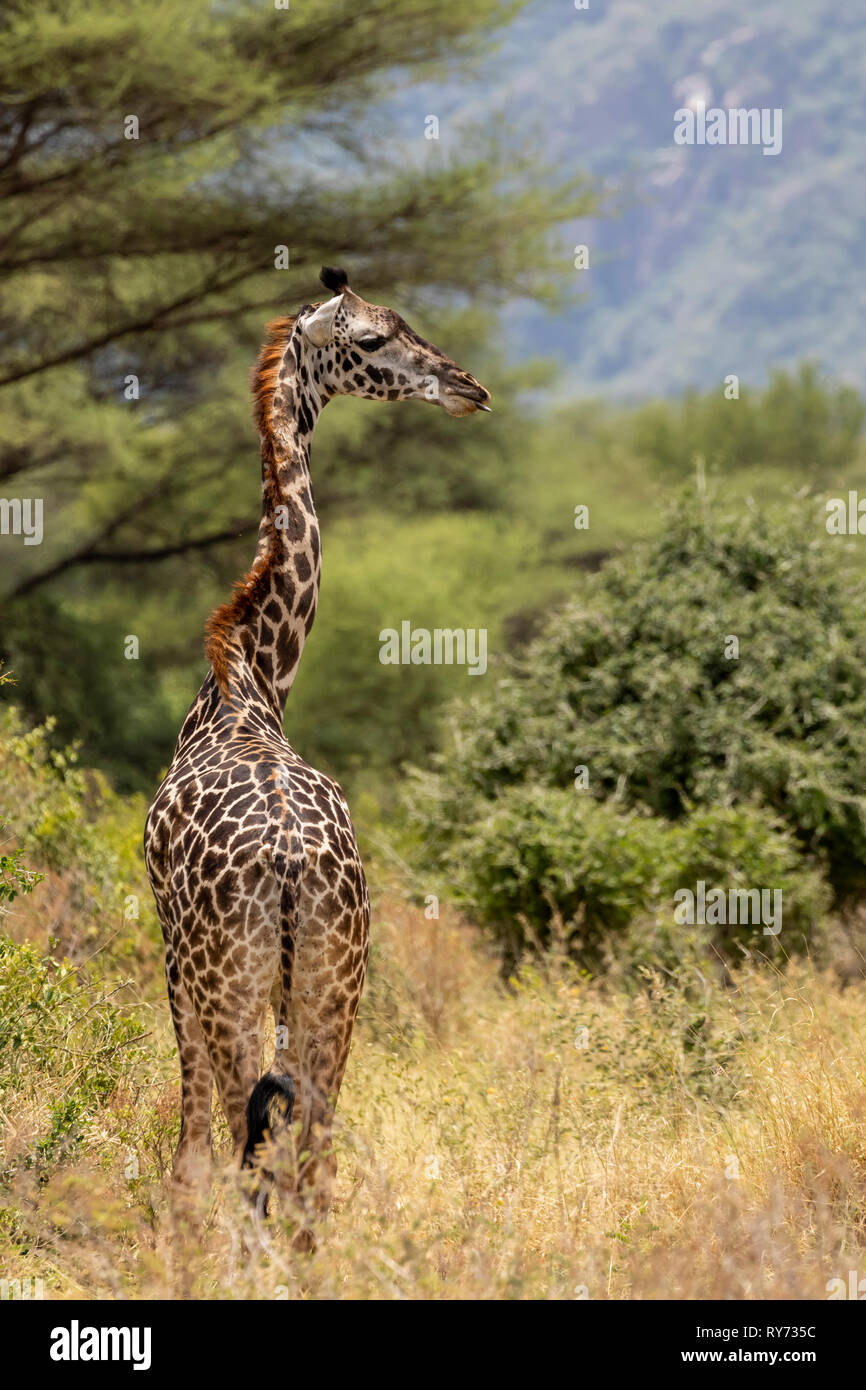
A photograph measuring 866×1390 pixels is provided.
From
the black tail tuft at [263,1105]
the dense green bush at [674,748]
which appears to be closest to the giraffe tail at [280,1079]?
Answer: the black tail tuft at [263,1105]

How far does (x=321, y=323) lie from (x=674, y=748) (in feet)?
18.6

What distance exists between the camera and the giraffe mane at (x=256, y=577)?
216 inches

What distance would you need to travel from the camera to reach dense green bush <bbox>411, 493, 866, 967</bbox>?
384 inches

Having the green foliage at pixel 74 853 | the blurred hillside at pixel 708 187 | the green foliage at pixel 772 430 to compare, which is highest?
the blurred hillside at pixel 708 187

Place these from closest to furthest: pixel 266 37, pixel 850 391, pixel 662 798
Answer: pixel 662 798 → pixel 266 37 → pixel 850 391

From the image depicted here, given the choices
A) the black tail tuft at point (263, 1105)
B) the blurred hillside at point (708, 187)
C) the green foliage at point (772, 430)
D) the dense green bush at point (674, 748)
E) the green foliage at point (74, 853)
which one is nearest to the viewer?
the black tail tuft at point (263, 1105)

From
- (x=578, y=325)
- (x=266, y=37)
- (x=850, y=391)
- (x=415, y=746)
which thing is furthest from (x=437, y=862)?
(x=578, y=325)

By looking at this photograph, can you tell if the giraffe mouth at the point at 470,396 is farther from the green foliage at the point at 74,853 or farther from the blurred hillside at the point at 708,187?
the blurred hillside at the point at 708,187

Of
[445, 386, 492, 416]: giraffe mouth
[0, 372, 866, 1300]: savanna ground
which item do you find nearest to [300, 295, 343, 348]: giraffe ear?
[445, 386, 492, 416]: giraffe mouth

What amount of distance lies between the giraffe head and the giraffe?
0.81m

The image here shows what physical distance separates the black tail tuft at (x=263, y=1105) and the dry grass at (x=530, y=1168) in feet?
0.56

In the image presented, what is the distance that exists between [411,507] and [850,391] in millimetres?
18948

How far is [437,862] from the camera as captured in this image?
36.9ft
